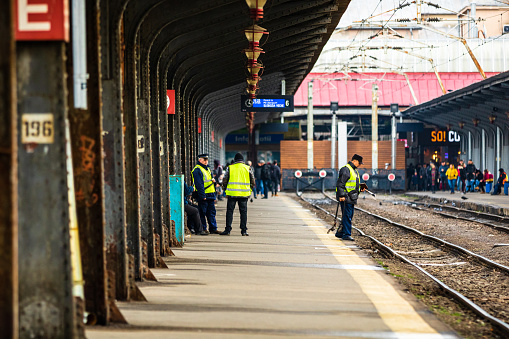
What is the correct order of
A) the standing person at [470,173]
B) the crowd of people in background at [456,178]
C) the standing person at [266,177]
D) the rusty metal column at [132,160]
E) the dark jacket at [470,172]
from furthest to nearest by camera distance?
1. the dark jacket at [470,172]
2. the standing person at [470,173]
3. the crowd of people in background at [456,178]
4. the standing person at [266,177]
5. the rusty metal column at [132,160]

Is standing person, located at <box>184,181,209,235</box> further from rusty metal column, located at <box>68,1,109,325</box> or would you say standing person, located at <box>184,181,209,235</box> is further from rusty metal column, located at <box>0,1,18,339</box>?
rusty metal column, located at <box>0,1,18,339</box>

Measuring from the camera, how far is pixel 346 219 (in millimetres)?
15898

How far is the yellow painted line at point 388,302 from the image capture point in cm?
728

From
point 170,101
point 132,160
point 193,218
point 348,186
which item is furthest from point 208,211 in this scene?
point 132,160


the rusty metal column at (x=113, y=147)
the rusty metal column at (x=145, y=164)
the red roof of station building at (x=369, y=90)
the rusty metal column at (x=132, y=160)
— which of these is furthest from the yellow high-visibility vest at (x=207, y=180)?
the red roof of station building at (x=369, y=90)

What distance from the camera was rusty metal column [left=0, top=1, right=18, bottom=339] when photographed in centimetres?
457

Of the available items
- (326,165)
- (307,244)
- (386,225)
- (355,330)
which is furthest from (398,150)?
(355,330)

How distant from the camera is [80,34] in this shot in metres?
6.04

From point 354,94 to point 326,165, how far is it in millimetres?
5204

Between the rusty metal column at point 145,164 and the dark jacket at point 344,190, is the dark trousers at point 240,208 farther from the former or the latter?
the rusty metal column at point 145,164

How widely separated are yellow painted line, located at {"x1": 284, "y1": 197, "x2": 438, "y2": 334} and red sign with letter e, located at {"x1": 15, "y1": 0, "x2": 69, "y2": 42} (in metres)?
3.80

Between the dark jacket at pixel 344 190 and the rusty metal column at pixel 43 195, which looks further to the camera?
the dark jacket at pixel 344 190

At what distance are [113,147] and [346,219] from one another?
870 cm

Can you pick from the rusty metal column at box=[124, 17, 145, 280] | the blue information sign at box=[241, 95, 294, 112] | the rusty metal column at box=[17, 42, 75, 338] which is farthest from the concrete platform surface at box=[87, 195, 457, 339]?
the blue information sign at box=[241, 95, 294, 112]
